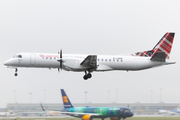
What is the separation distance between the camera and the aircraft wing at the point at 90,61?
112 ft

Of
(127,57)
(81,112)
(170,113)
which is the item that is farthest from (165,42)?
(170,113)

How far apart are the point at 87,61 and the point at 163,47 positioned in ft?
40.7

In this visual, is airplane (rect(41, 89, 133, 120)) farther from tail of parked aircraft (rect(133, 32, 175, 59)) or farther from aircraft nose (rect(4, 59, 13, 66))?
aircraft nose (rect(4, 59, 13, 66))

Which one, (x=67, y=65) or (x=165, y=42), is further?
(x=165, y=42)

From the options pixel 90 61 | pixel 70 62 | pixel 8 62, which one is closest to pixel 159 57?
pixel 90 61

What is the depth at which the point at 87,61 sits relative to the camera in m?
34.9

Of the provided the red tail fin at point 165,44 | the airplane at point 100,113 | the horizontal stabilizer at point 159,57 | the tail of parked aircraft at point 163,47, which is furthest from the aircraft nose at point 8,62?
the red tail fin at point 165,44

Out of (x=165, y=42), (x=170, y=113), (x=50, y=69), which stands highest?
(x=165, y=42)

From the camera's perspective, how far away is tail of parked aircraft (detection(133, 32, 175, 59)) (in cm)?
4034

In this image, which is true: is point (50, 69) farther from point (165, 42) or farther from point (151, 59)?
point (165, 42)

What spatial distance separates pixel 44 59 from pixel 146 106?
75.7m

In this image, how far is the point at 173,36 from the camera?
42.0m

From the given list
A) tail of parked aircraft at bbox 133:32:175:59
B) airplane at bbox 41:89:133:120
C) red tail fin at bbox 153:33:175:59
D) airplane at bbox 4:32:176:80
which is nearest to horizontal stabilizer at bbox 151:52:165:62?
airplane at bbox 4:32:176:80

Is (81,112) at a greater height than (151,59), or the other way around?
Answer: (151,59)
